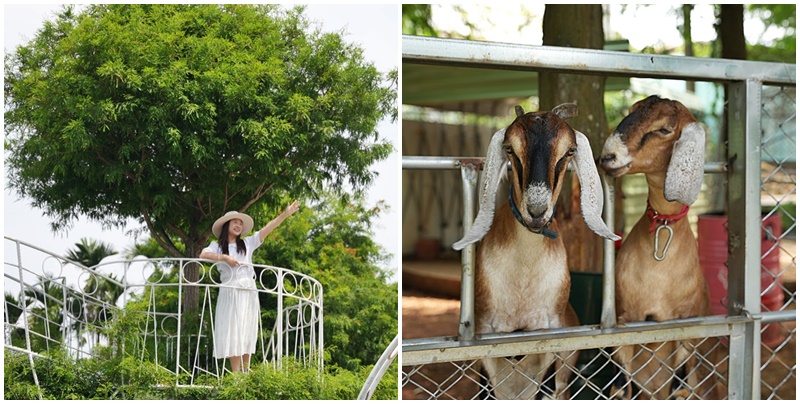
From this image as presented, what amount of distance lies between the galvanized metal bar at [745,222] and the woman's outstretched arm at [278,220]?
5.92ft

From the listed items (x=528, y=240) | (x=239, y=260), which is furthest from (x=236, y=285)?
(x=528, y=240)

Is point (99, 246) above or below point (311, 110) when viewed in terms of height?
below

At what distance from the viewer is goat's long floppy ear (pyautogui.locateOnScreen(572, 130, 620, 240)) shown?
2.39 meters

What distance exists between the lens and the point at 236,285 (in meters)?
3.32

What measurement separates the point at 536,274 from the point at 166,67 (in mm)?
1736

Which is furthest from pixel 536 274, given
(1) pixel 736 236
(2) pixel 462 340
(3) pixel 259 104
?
(3) pixel 259 104

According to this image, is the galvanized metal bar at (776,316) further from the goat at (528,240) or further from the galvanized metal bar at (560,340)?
the goat at (528,240)

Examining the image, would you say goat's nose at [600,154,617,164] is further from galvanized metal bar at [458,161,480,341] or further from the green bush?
the green bush

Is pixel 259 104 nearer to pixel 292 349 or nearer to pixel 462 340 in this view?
pixel 292 349

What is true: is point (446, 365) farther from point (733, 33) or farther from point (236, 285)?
point (733, 33)

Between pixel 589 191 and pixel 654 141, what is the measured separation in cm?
46

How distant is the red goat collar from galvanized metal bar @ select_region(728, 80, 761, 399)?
206 millimetres

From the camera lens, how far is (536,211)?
2.29 metres

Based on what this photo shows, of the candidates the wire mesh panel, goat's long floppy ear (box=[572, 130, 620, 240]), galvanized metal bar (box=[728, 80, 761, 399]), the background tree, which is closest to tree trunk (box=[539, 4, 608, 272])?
the wire mesh panel
